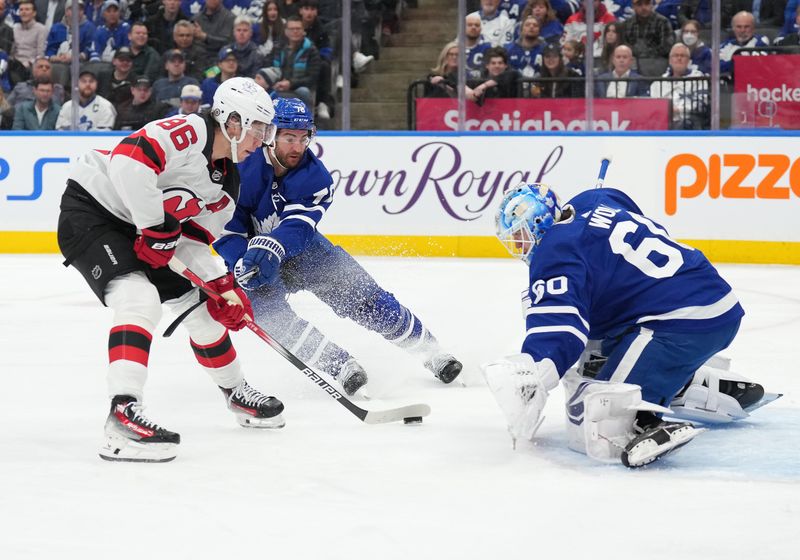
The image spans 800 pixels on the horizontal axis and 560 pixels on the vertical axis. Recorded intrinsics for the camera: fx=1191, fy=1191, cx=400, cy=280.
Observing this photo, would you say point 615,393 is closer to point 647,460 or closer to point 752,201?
point 647,460

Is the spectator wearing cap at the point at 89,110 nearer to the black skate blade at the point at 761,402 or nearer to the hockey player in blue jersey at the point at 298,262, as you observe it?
the hockey player in blue jersey at the point at 298,262

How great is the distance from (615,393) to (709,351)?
0.34 metres

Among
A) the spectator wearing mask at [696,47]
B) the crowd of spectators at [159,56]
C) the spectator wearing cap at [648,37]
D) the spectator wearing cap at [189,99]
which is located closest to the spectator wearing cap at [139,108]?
the crowd of spectators at [159,56]

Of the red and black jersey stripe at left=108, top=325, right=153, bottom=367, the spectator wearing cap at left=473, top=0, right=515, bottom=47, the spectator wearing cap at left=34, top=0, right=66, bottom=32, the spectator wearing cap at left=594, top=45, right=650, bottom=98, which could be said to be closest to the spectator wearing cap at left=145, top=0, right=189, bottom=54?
the spectator wearing cap at left=34, top=0, right=66, bottom=32

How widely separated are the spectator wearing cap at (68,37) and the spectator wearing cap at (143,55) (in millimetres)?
288

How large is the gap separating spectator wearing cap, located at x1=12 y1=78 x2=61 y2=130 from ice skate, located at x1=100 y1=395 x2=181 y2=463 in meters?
5.77

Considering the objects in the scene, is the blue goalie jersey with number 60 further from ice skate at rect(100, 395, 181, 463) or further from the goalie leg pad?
ice skate at rect(100, 395, 181, 463)

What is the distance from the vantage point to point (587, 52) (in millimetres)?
7742

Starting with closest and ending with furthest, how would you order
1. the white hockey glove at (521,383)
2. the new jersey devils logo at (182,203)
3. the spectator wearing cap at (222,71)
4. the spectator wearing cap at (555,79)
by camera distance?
the white hockey glove at (521,383) → the new jersey devils logo at (182,203) → the spectator wearing cap at (555,79) → the spectator wearing cap at (222,71)

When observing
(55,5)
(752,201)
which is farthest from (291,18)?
(752,201)

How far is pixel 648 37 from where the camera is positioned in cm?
759

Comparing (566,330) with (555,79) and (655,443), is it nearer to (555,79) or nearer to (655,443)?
(655,443)

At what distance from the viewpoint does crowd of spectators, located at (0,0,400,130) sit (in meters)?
8.12

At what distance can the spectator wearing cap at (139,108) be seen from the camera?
8.32m
